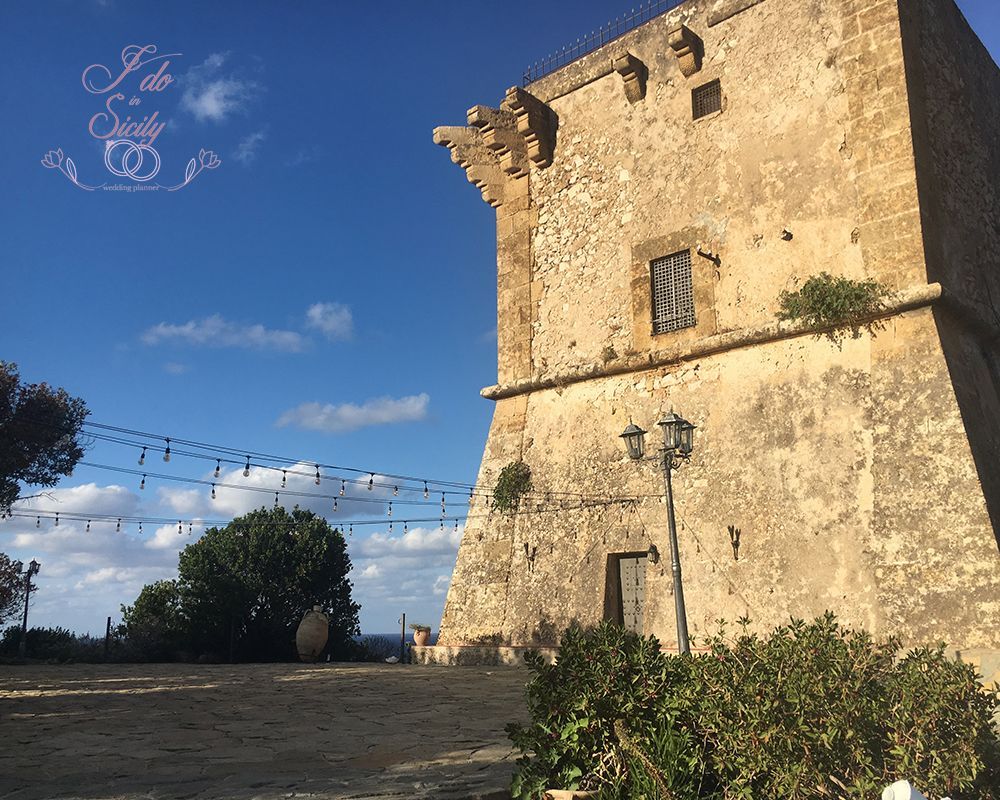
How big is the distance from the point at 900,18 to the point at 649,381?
6700 millimetres

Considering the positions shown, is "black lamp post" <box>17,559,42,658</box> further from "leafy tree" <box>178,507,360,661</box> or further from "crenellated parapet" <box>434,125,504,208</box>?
"crenellated parapet" <box>434,125,504,208</box>

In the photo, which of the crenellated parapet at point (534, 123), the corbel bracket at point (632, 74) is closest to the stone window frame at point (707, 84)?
the corbel bracket at point (632, 74)

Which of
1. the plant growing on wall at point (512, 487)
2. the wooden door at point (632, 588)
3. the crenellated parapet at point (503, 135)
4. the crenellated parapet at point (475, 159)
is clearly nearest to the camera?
the wooden door at point (632, 588)

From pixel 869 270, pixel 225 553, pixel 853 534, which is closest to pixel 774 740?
pixel 853 534

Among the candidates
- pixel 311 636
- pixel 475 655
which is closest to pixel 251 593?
pixel 311 636

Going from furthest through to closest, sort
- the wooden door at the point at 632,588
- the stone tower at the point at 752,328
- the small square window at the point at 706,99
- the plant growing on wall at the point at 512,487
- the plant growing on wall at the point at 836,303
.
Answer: the plant growing on wall at the point at 512,487 → the small square window at the point at 706,99 → the wooden door at the point at 632,588 → the plant growing on wall at the point at 836,303 → the stone tower at the point at 752,328

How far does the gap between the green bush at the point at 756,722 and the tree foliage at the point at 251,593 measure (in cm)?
1845

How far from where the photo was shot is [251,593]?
A: 23.8m

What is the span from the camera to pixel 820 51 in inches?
505

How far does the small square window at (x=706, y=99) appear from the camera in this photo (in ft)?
46.4

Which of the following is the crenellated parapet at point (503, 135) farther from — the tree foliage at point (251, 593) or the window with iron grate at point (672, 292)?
the tree foliage at point (251, 593)

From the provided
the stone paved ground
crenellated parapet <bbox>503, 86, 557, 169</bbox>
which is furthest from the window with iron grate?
the stone paved ground

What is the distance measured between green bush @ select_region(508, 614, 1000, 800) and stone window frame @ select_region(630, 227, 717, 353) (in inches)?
337

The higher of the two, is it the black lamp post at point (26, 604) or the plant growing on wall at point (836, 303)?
the plant growing on wall at point (836, 303)
